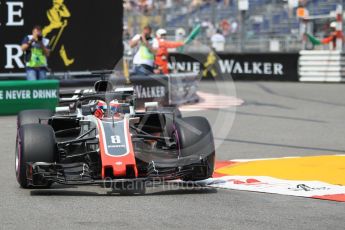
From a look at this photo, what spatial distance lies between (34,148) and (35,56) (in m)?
9.74

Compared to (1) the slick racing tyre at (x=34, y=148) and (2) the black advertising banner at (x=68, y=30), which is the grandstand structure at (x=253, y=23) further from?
(1) the slick racing tyre at (x=34, y=148)

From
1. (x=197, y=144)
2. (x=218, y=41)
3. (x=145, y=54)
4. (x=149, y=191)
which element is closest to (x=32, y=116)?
(x=149, y=191)

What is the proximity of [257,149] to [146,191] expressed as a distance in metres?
3.75

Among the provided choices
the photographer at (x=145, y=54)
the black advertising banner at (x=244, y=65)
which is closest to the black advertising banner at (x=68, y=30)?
the photographer at (x=145, y=54)

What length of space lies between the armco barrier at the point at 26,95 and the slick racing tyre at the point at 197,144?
328 inches

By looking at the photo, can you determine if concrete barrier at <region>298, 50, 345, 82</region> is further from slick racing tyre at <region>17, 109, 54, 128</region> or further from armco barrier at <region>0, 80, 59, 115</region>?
slick racing tyre at <region>17, 109, 54, 128</region>

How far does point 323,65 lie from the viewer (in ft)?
83.0

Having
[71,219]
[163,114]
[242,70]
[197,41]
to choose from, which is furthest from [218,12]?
[71,219]

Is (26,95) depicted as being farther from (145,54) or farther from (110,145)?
(110,145)

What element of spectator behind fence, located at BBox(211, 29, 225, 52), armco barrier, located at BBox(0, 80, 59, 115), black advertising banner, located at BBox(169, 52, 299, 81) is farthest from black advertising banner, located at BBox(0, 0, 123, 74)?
spectator behind fence, located at BBox(211, 29, 225, 52)

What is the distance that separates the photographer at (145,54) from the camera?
1857cm

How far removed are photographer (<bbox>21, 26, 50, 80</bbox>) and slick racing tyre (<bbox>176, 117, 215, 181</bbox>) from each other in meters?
9.30

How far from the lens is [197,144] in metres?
8.48

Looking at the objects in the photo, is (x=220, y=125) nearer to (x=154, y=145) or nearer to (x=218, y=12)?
(x=154, y=145)
